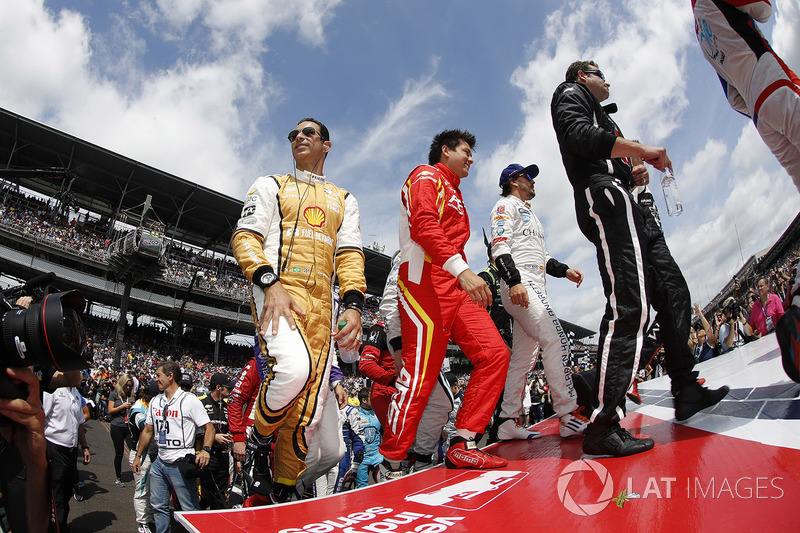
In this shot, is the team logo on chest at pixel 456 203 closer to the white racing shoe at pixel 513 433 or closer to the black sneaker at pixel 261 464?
the white racing shoe at pixel 513 433

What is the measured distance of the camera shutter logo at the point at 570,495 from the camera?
1.18 meters

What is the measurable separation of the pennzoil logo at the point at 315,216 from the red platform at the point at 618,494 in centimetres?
132

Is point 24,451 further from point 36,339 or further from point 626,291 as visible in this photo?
point 626,291

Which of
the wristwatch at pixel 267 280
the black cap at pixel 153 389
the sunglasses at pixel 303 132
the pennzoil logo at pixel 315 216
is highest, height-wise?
the sunglasses at pixel 303 132

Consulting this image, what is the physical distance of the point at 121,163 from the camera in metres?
24.2

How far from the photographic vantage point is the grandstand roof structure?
Answer: 75.3 ft

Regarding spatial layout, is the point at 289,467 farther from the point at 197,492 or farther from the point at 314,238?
the point at 197,492

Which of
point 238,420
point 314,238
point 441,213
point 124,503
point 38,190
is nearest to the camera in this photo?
point 314,238

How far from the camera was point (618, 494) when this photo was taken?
1.24 m

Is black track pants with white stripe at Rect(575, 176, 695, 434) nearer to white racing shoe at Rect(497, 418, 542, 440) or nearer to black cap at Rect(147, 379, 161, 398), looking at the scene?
white racing shoe at Rect(497, 418, 542, 440)

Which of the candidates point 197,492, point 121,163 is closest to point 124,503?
point 197,492

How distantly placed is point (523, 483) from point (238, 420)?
3234mm

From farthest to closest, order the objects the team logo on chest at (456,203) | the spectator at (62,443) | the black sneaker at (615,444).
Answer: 1. the spectator at (62,443)
2. the team logo on chest at (456,203)
3. the black sneaker at (615,444)

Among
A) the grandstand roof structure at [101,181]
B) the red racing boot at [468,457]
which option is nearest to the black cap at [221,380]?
the red racing boot at [468,457]
